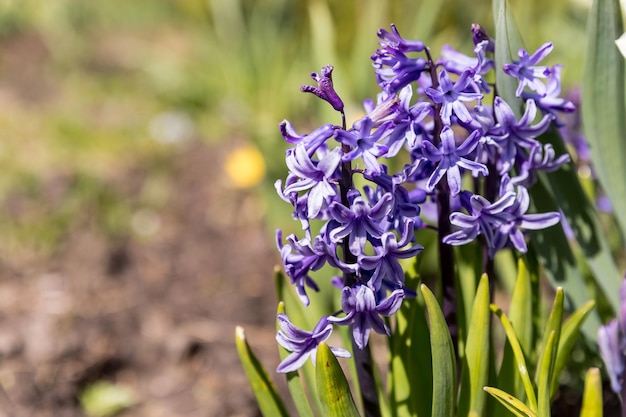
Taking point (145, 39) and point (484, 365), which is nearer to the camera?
point (484, 365)

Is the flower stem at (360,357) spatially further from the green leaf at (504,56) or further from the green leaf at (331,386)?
the green leaf at (504,56)

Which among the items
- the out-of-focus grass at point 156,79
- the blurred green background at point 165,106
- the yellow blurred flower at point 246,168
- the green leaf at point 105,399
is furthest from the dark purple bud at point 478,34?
the yellow blurred flower at point 246,168

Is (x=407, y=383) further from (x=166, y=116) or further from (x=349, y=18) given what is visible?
(x=349, y=18)

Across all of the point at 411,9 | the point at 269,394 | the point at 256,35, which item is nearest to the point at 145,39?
the point at 256,35

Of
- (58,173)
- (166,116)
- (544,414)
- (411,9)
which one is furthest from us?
(411,9)

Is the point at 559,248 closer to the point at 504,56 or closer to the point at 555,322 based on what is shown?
the point at 555,322

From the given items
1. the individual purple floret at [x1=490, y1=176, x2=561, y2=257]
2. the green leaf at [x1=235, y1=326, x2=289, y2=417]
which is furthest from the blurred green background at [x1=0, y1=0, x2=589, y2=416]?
the individual purple floret at [x1=490, y1=176, x2=561, y2=257]

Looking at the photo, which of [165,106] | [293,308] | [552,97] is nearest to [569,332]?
[552,97]
